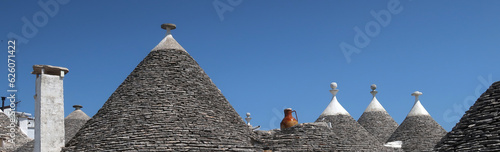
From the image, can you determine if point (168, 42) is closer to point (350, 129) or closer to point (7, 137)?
point (7, 137)

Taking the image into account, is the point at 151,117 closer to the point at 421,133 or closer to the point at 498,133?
the point at 498,133

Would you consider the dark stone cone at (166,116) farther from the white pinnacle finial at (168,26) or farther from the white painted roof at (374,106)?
the white painted roof at (374,106)

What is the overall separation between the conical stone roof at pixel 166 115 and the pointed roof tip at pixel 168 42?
0.30ft

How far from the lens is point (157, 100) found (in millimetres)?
14719

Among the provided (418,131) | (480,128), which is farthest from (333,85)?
(480,128)

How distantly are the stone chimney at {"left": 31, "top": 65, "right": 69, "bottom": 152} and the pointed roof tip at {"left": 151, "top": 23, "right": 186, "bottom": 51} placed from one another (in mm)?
2812

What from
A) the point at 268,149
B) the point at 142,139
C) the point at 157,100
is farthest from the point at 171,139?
the point at 268,149

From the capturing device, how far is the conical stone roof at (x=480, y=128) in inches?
406

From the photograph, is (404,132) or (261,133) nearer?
(261,133)

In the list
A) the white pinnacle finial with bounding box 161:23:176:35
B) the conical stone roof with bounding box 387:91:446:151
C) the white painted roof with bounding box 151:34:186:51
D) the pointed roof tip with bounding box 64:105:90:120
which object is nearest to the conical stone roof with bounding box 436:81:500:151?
the white painted roof with bounding box 151:34:186:51

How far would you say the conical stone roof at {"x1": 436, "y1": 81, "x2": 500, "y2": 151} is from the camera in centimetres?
1030

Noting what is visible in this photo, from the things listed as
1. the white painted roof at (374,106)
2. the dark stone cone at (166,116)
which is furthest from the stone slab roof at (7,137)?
the white painted roof at (374,106)

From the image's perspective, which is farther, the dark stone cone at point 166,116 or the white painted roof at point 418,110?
the white painted roof at point 418,110

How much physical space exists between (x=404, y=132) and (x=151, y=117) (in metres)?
17.0
